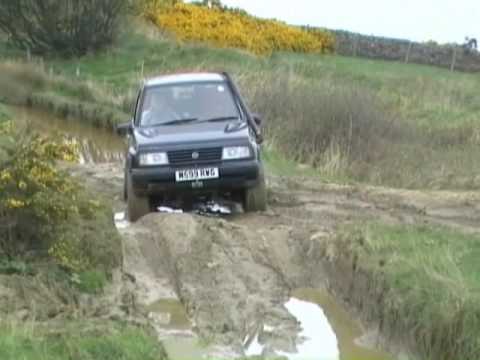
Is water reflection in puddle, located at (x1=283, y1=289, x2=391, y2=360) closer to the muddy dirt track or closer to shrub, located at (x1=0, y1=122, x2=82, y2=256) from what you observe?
the muddy dirt track

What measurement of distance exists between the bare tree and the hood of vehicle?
2852 cm

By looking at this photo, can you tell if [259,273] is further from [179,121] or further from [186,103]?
[186,103]

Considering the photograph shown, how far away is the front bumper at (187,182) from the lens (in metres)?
13.6

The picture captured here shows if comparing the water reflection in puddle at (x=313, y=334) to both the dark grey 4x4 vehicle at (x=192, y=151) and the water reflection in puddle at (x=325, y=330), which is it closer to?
the water reflection in puddle at (x=325, y=330)

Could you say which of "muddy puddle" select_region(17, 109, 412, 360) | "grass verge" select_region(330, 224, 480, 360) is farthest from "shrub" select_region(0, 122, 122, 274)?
"grass verge" select_region(330, 224, 480, 360)

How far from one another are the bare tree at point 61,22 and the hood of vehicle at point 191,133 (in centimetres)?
2852

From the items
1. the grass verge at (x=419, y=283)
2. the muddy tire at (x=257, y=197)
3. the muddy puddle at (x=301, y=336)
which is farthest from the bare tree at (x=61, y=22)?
the muddy puddle at (x=301, y=336)

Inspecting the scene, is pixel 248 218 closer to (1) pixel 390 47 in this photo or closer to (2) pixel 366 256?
(2) pixel 366 256

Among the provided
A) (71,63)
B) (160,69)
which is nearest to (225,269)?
(160,69)

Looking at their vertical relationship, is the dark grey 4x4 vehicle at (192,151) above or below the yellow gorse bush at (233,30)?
above

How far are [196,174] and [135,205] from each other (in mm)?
1012

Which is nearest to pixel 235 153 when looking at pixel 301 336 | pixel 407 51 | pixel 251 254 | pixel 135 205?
pixel 135 205

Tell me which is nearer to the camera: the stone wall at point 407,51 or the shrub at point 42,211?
the shrub at point 42,211

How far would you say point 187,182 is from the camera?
13.6 m
